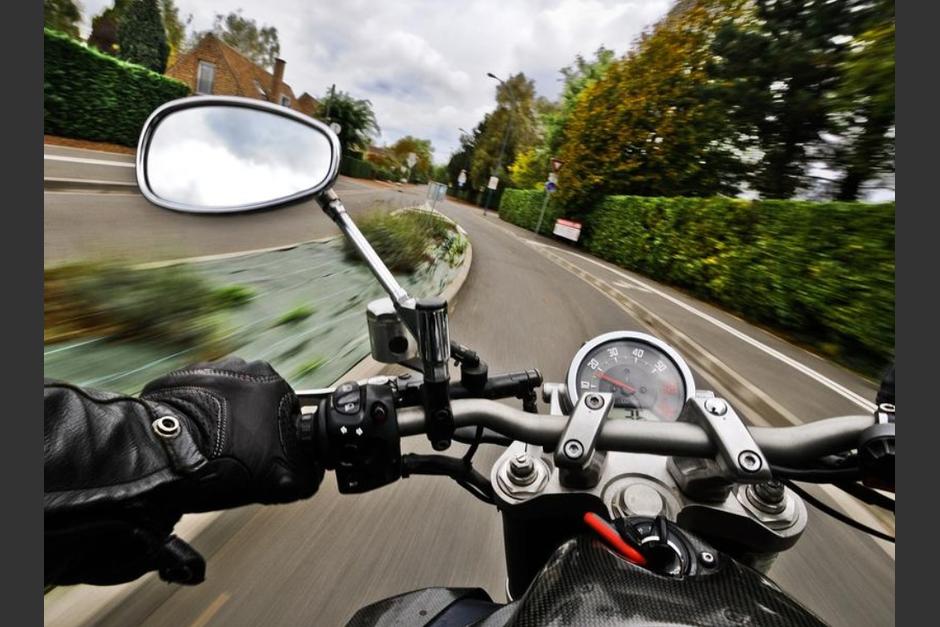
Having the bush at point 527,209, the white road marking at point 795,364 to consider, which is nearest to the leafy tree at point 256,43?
the bush at point 527,209

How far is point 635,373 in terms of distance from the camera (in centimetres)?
134

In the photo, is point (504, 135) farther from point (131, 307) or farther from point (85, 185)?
point (131, 307)

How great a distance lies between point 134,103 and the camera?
17.3 meters

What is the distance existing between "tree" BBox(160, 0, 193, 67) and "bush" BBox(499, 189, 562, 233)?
763 inches

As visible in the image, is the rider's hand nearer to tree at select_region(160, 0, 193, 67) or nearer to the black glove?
the black glove

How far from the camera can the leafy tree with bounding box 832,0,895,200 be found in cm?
712

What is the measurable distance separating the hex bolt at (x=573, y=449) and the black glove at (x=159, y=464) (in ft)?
1.49

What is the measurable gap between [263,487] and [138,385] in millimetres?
2934

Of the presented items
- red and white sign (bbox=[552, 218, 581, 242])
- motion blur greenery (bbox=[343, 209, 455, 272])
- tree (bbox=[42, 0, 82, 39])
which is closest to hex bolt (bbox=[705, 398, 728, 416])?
motion blur greenery (bbox=[343, 209, 455, 272])

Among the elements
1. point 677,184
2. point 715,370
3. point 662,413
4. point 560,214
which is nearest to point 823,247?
point 715,370

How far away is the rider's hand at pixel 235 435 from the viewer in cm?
73

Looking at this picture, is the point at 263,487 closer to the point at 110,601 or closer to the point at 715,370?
the point at 110,601

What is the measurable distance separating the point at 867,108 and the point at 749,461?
12.0 m

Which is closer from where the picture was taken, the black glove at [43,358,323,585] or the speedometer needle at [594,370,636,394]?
the black glove at [43,358,323,585]
